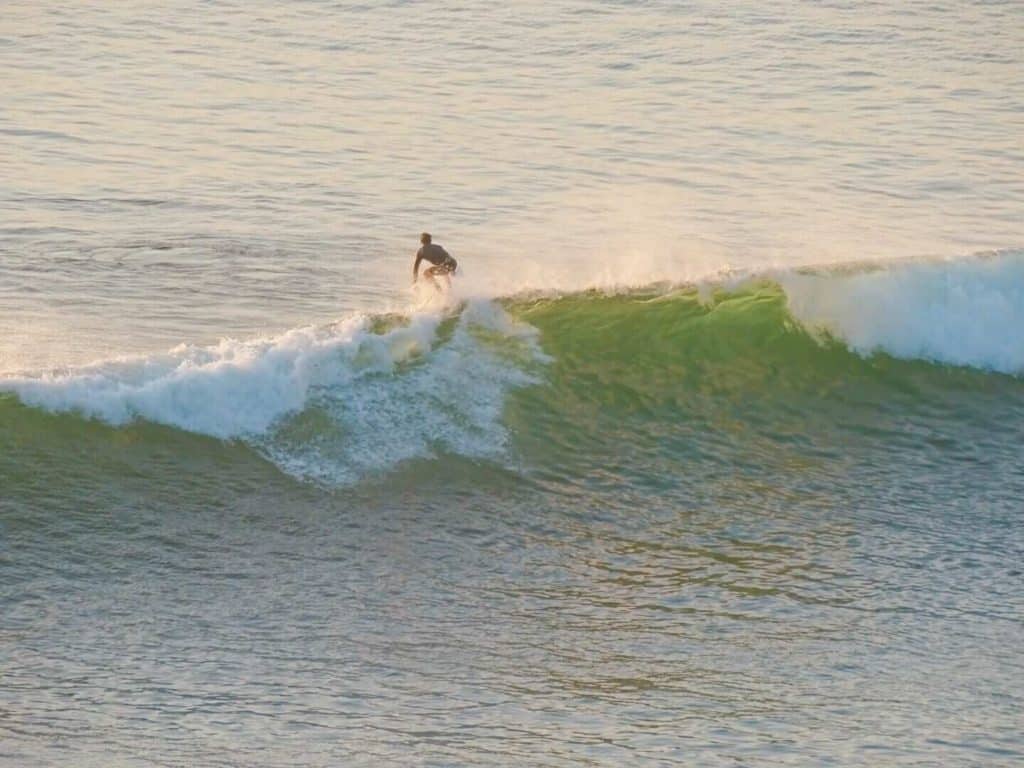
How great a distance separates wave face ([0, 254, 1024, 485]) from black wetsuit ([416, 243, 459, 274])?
519 millimetres

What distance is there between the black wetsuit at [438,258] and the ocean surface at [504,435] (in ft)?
0.94

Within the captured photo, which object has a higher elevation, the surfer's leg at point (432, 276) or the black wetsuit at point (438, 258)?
the black wetsuit at point (438, 258)

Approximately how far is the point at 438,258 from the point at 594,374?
2.06 metres

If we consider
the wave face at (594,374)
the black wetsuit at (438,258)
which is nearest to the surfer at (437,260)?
the black wetsuit at (438,258)

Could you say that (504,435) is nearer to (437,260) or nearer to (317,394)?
(317,394)

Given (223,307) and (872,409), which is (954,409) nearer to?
(872,409)

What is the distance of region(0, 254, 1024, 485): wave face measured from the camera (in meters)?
15.9

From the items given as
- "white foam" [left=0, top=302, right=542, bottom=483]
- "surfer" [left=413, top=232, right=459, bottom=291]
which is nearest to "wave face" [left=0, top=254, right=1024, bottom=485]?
"white foam" [left=0, top=302, right=542, bottom=483]

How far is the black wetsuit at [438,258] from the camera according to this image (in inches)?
723

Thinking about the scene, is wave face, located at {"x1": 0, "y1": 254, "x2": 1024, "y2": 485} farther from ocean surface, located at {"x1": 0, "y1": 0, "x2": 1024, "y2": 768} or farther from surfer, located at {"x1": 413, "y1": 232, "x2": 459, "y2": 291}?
surfer, located at {"x1": 413, "y1": 232, "x2": 459, "y2": 291}

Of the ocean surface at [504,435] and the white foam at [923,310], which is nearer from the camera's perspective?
the ocean surface at [504,435]

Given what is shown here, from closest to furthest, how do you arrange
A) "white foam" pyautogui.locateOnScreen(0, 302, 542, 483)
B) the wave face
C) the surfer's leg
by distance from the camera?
"white foam" pyautogui.locateOnScreen(0, 302, 542, 483), the wave face, the surfer's leg

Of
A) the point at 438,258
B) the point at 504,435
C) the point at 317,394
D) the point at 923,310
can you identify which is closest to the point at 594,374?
the point at 504,435

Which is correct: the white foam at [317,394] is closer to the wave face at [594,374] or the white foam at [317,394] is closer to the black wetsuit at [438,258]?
the wave face at [594,374]
